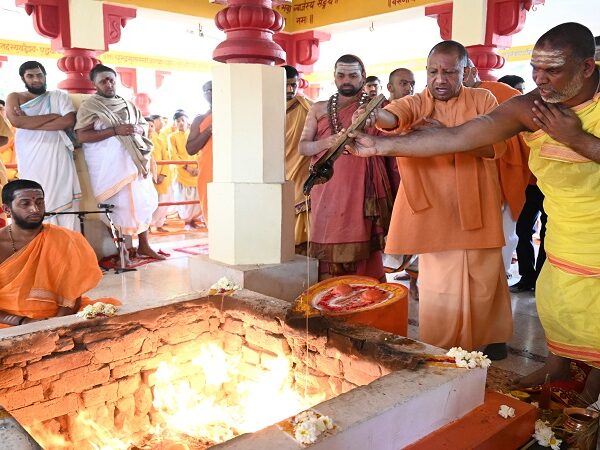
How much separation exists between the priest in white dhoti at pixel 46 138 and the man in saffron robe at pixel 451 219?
3901mm

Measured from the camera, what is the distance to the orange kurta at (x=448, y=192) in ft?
9.32

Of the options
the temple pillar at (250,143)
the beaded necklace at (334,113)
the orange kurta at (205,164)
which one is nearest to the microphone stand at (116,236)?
the orange kurta at (205,164)

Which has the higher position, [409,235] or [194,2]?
[194,2]

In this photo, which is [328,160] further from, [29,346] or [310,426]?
[29,346]

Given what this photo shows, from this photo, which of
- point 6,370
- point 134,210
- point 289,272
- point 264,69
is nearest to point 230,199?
point 289,272

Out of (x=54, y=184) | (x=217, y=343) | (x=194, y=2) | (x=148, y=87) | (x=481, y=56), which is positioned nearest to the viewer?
(x=217, y=343)

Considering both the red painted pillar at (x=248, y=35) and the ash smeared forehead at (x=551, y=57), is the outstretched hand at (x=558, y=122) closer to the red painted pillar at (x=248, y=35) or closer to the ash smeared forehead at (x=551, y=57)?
the ash smeared forehead at (x=551, y=57)

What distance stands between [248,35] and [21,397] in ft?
7.34

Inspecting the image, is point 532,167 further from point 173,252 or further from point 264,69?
point 173,252

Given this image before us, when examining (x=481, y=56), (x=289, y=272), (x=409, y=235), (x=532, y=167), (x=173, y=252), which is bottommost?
(x=173, y=252)

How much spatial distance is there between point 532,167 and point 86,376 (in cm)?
222

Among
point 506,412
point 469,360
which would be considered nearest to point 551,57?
point 469,360

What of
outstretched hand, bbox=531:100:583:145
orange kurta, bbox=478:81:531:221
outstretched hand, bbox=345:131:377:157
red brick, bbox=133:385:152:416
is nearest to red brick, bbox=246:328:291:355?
red brick, bbox=133:385:152:416

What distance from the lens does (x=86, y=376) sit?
251 centimetres
